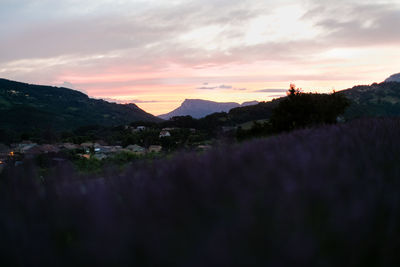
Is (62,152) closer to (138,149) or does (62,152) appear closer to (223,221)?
(223,221)

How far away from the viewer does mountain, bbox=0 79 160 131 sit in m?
111

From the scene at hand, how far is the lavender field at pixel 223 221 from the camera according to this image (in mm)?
1468

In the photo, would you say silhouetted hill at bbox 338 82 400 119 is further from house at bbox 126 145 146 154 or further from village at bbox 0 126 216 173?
village at bbox 0 126 216 173

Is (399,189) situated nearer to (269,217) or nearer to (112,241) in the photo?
(269,217)

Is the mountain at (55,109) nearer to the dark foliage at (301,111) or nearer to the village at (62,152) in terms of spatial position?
the village at (62,152)

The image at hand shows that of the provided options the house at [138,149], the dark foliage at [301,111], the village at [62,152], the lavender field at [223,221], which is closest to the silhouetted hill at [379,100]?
the house at [138,149]

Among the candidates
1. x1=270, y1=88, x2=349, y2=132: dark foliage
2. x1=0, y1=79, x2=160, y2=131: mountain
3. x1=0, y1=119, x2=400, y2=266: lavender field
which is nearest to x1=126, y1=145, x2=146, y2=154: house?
x1=270, y1=88, x2=349, y2=132: dark foliage

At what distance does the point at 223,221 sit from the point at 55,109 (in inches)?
5869

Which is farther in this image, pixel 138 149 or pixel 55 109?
pixel 55 109

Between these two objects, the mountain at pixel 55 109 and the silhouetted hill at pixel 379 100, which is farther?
the mountain at pixel 55 109

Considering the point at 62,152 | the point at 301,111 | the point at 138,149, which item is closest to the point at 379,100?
the point at 138,149

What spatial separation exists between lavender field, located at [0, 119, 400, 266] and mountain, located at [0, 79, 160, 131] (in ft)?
352

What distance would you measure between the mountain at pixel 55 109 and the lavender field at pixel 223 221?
352ft

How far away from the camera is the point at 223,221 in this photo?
1.69 m
